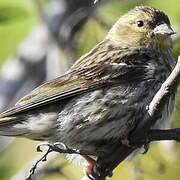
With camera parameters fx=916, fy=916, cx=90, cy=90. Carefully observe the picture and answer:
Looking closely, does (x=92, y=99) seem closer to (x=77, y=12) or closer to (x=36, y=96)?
(x=36, y=96)

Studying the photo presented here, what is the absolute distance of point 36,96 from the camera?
6812 millimetres

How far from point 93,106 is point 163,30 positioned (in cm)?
96

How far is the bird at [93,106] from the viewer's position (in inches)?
265

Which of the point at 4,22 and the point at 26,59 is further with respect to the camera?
the point at 26,59

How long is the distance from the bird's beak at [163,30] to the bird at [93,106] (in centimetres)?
1

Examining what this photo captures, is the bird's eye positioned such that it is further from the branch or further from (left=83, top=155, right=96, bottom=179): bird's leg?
the branch

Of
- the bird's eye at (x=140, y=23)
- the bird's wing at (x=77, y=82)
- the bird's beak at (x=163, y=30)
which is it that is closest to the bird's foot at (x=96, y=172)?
the bird's wing at (x=77, y=82)

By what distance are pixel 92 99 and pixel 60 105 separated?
9.7 inches

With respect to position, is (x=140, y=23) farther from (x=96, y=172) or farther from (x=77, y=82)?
(x=96, y=172)

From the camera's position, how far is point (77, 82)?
7.05m

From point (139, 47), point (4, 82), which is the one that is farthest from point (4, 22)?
point (139, 47)

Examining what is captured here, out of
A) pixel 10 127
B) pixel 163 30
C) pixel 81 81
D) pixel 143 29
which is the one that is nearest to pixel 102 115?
pixel 81 81

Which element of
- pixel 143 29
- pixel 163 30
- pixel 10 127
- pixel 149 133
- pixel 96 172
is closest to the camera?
pixel 149 133

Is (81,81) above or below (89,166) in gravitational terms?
above
